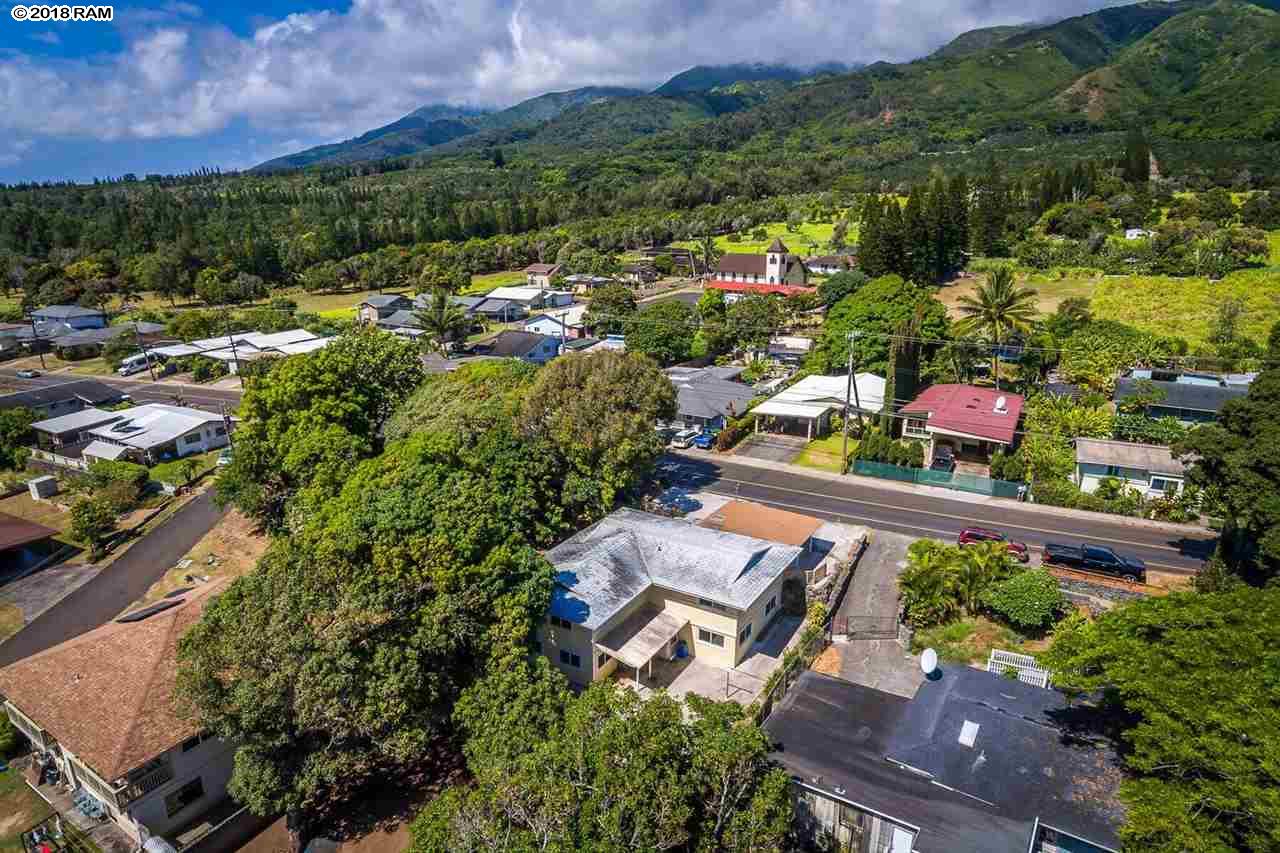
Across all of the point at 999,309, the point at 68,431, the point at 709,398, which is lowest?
the point at 709,398

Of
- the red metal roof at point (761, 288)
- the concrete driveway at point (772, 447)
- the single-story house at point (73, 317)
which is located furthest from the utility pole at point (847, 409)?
the single-story house at point (73, 317)

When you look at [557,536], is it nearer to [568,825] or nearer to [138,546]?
[568,825]

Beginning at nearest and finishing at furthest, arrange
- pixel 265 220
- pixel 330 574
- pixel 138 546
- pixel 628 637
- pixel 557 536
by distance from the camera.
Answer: pixel 330 574
pixel 628 637
pixel 557 536
pixel 138 546
pixel 265 220

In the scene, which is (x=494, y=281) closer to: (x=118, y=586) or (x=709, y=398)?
(x=709, y=398)

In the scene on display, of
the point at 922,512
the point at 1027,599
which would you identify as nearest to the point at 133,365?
the point at 922,512

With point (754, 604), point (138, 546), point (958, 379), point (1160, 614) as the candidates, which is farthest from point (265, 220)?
point (1160, 614)
